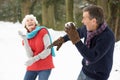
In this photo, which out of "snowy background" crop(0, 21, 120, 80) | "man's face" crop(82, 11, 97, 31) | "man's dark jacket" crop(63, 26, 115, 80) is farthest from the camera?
"snowy background" crop(0, 21, 120, 80)

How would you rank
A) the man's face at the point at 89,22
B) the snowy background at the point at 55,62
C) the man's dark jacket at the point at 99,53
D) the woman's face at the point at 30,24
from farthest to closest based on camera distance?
1. the snowy background at the point at 55,62
2. the woman's face at the point at 30,24
3. the man's face at the point at 89,22
4. the man's dark jacket at the point at 99,53

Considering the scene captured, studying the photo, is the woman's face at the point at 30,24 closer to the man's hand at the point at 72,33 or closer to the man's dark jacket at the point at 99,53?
the man's dark jacket at the point at 99,53

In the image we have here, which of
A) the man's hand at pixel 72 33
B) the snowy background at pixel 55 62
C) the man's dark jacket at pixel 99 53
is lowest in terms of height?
the snowy background at pixel 55 62

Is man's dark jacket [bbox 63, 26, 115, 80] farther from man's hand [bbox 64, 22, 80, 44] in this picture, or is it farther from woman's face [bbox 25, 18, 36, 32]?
woman's face [bbox 25, 18, 36, 32]

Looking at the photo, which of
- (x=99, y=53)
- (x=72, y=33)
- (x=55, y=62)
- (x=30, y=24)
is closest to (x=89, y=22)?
(x=72, y=33)

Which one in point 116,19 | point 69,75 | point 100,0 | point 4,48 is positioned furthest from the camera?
point 116,19

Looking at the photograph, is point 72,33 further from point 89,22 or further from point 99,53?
point 99,53

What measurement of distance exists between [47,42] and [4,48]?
7.80 m

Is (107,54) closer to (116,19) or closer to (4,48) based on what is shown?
(4,48)

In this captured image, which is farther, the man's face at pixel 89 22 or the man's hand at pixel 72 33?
the man's face at pixel 89 22

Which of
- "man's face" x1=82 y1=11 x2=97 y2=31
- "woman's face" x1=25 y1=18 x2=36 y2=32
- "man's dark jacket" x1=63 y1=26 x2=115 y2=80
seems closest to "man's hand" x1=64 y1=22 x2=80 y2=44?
"man's dark jacket" x1=63 y1=26 x2=115 y2=80

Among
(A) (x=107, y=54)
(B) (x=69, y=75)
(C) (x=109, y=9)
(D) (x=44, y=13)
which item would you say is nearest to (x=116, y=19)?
(C) (x=109, y=9)

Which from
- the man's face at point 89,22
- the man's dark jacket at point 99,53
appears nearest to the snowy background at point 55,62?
the man's dark jacket at point 99,53

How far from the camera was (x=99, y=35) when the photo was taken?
4492 millimetres
